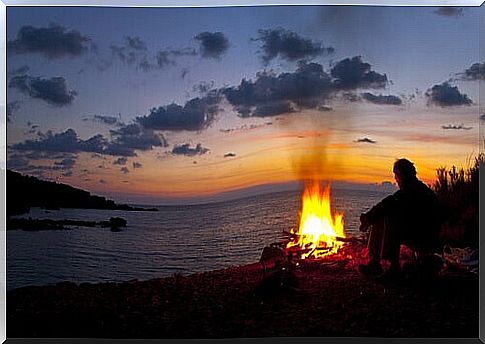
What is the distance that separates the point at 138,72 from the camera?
4.46 metres

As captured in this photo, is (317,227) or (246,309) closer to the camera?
(246,309)

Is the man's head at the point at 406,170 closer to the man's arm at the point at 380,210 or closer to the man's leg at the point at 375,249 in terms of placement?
the man's arm at the point at 380,210

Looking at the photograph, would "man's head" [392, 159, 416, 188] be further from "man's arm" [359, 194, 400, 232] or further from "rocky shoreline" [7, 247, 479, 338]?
"rocky shoreline" [7, 247, 479, 338]

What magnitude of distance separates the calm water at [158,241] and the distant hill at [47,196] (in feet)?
0.14

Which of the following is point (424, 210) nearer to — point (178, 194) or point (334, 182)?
point (334, 182)

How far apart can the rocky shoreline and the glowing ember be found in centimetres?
20

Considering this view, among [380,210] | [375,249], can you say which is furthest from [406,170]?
[375,249]

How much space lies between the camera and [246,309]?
4.41 metres

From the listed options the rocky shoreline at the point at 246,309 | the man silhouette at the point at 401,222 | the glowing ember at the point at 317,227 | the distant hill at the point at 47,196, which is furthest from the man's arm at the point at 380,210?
the distant hill at the point at 47,196

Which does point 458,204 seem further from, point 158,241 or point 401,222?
point 158,241

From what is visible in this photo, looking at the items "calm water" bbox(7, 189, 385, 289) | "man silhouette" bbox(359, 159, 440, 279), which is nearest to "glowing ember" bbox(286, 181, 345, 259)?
"calm water" bbox(7, 189, 385, 289)

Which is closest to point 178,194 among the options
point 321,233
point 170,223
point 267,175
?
→ point 170,223

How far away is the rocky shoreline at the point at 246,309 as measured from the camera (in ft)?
14.3

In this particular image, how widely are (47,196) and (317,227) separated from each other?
142 cm
